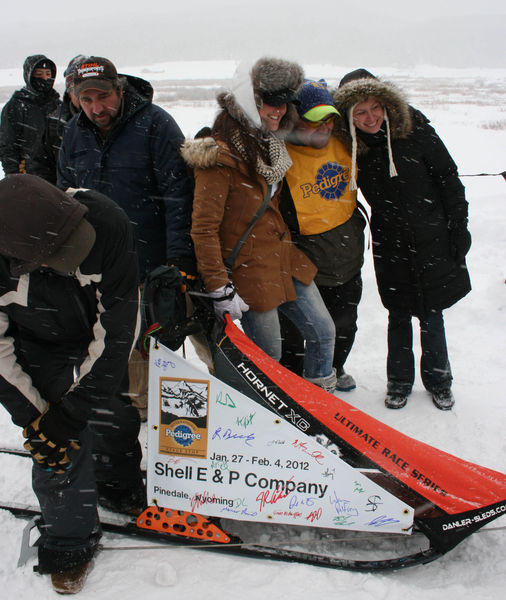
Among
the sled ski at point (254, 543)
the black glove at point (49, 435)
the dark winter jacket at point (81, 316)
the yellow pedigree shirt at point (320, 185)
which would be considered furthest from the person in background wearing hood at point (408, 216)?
the black glove at point (49, 435)

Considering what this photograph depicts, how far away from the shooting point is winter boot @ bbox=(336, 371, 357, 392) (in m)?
3.51

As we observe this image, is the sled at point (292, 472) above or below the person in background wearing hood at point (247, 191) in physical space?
below

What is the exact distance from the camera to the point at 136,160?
238cm

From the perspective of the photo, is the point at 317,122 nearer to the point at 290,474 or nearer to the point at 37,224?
the point at 37,224

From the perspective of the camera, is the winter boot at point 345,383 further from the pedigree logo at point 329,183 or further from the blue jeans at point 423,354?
the pedigree logo at point 329,183

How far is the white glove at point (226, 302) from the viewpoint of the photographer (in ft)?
7.53

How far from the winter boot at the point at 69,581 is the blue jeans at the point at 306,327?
1.37 meters

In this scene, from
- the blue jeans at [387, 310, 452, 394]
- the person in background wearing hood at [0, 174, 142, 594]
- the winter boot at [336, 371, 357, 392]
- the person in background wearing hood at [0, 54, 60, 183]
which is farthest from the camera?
the person in background wearing hood at [0, 54, 60, 183]

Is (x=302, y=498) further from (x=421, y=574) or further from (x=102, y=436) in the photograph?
(x=102, y=436)

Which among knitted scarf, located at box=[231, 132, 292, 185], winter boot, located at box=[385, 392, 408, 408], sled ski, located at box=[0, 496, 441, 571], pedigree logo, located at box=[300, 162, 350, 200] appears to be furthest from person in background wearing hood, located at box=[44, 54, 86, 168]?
winter boot, located at box=[385, 392, 408, 408]

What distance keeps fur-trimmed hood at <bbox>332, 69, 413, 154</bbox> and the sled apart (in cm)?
138

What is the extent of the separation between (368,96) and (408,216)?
727 millimetres

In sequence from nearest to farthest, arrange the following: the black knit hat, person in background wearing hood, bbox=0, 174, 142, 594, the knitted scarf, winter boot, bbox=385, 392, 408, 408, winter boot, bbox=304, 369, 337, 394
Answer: the black knit hat < person in background wearing hood, bbox=0, 174, 142, 594 < the knitted scarf < winter boot, bbox=304, 369, 337, 394 < winter boot, bbox=385, 392, 408, 408

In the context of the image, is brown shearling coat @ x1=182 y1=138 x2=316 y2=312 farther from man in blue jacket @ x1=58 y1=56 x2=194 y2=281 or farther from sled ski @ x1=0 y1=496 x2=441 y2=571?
sled ski @ x1=0 y1=496 x2=441 y2=571
